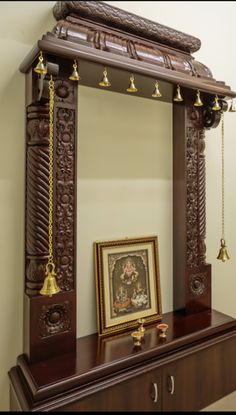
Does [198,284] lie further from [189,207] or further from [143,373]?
[143,373]

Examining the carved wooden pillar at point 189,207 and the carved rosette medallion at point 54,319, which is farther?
the carved wooden pillar at point 189,207

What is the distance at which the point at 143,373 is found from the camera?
1299mm

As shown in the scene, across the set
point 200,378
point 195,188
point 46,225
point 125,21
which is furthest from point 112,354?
point 125,21

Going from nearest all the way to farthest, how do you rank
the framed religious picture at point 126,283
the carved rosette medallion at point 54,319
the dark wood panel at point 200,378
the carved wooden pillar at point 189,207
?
the carved rosette medallion at point 54,319 → the dark wood panel at point 200,378 → the framed religious picture at point 126,283 → the carved wooden pillar at point 189,207

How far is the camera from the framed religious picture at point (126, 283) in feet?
4.93

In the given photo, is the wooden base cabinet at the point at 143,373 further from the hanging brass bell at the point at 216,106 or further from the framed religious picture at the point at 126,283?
the hanging brass bell at the point at 216,106

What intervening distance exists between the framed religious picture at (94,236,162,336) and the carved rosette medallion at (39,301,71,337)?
0.68 ft

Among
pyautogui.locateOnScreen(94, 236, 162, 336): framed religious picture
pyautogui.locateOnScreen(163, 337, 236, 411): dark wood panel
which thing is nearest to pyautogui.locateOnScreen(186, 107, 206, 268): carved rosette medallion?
pyautogui.locateOnScreen(94, 236, 162, 336): framed religious picture

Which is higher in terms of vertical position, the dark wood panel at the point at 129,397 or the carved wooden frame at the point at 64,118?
the carved wooden frame at the point at 64,118

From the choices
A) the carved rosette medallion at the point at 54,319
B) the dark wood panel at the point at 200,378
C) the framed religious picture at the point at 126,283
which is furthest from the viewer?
the framed religious picture at the point at 126,283

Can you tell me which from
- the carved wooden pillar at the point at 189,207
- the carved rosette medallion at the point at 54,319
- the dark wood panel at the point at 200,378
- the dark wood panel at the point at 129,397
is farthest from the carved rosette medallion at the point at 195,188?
the carved rosette medallion at the point at 54,319

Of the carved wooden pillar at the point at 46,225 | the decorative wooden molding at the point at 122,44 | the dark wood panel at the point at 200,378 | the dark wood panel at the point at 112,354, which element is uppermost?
the decorative wooden molding at the point at 122,44

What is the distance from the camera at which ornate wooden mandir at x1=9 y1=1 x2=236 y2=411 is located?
3.88 feet

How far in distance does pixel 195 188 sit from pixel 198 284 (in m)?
0.57
